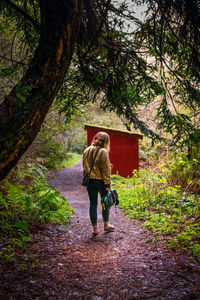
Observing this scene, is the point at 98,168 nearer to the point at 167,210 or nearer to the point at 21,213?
the point at 21,213

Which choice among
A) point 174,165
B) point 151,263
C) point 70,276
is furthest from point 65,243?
point 174,165

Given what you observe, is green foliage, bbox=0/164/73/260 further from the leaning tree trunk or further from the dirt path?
the leaning tree trunk

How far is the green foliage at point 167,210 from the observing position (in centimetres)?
411

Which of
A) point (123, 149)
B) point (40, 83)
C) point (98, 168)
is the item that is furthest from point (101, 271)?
point (123, 149)

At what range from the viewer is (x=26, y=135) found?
7.07 feet

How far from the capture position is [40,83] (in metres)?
2.24

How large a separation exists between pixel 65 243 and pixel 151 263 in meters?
1.69

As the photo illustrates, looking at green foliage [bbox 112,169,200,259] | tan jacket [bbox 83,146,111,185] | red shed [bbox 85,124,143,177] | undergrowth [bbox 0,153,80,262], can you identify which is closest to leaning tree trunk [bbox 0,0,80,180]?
undergrowth [bbox 0,153,80,262]

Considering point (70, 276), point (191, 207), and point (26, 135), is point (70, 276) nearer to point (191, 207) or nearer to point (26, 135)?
point (26, 135)

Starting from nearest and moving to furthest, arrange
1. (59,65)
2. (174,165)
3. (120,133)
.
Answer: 1. (59,65)
2. (174,165)
3. (120,133)

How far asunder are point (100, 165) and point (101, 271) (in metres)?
2.16

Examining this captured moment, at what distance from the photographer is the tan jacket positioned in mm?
4758

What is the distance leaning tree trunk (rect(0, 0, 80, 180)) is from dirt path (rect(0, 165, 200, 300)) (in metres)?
1.42

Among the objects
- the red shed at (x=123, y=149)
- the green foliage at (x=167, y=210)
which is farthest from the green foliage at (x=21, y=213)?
the red shed at (x=123, y=149)
